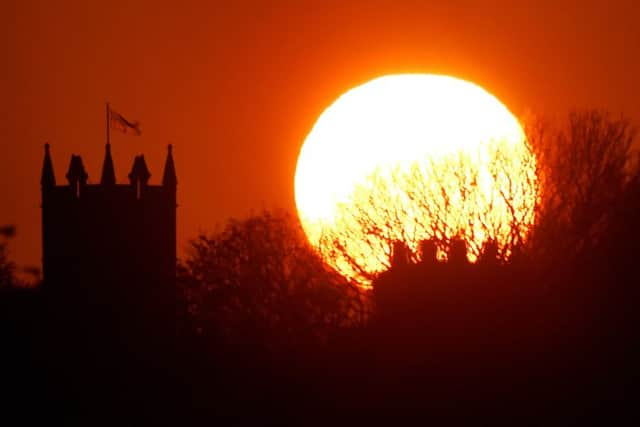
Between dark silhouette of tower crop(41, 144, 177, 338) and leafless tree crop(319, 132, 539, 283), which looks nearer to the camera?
leafless tree crop(319, 132, 539, 283)

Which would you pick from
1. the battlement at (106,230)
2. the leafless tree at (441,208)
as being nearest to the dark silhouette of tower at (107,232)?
the battlement at (106,230)

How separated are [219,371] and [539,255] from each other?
1486 cm

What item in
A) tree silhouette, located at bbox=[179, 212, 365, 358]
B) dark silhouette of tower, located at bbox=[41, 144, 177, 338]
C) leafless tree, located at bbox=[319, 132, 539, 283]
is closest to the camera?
tree silhouette, located at bbox=[179, 212, 365, 358]

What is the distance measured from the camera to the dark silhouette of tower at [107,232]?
7675 cm

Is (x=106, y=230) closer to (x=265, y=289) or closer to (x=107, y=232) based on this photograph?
(x=107, y=232)

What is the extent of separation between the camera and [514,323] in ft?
156

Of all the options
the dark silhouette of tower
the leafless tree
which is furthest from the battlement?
the leafless tree

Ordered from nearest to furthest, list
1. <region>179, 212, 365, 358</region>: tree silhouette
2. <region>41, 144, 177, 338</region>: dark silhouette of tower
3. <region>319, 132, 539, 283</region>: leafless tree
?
<region>179, 212, 365, 358</region>: tree silhouette → <region>319, 132, 539, 283</region>: leafless tree → <region>41, 144, 177, 338</region>: dark silhouette of tower

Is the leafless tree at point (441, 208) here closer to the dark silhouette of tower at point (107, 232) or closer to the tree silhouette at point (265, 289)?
the tree silhouette at point (265, 289)

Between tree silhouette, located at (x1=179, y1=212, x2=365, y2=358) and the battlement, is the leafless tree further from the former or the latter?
the battlement

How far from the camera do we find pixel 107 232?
77.8 meters

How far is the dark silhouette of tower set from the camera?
7675cm

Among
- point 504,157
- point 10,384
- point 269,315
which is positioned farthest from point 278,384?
point 504,157

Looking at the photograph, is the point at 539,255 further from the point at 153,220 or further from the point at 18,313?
the point at 153,220
